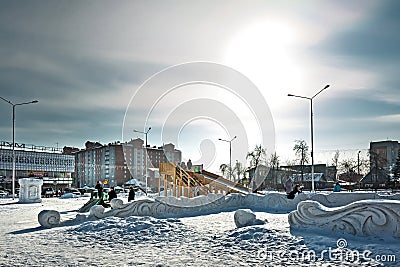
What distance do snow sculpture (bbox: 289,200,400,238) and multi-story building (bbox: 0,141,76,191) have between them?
74734mm

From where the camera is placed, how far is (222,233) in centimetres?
1068

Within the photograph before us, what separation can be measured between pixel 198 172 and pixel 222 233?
767 inches

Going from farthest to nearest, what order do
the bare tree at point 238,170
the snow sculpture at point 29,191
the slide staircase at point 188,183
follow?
the bare tree at point 238,170 → the snow sculpture at point 29,191 → the slide staircase at point 188,183

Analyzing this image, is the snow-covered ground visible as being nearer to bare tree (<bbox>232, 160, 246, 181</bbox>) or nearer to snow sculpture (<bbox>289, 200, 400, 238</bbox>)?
snow sculpture (<bbox>289, 200, 400, 238</bbox>)

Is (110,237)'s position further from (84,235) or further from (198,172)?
(198,172)

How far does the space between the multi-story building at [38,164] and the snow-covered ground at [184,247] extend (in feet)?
232

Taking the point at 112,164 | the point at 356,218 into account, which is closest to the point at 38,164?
the point at 112,164

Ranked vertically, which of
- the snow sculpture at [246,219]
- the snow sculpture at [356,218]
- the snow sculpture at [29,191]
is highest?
the snow sculpture at [356,218]

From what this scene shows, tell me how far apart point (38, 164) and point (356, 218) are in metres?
86.8

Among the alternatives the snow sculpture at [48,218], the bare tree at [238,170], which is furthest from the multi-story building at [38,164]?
the snow sculpture at [48,218]

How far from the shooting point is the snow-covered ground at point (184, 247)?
771 cm

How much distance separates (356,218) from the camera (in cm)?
866

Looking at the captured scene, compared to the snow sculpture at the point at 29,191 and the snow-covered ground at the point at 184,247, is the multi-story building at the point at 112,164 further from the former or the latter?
the snow-covered ground at the point at 184,247

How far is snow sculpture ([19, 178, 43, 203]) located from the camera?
3519 centimetres
